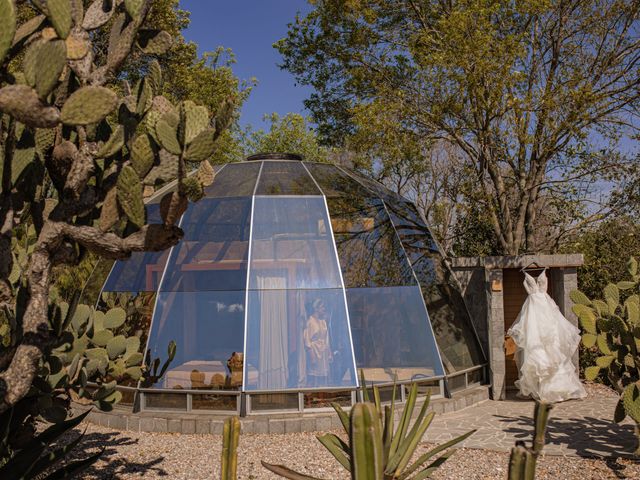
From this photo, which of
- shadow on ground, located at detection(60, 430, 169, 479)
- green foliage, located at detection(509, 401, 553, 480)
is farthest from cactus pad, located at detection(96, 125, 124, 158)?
shadow on ground, located at detection(60, 430, 169, 479)

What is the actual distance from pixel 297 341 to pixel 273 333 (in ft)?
1.29

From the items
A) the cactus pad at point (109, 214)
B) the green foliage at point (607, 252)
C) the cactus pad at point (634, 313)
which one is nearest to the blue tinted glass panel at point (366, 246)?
the cactus pad at point (634, 313)

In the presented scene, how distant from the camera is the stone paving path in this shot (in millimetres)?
7270

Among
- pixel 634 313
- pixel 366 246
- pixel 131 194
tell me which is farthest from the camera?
pixel 366 246

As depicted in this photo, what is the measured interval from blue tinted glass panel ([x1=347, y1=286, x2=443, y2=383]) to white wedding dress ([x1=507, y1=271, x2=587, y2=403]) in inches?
54.6

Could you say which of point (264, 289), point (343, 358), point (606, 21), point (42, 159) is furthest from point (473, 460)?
point (606, 21)

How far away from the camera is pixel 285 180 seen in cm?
1087

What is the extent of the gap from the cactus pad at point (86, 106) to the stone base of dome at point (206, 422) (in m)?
6.06

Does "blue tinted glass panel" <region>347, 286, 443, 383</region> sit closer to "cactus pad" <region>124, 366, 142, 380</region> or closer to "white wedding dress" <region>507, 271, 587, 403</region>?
"white wedding dress" <region>507, 271, 587, 403</region>

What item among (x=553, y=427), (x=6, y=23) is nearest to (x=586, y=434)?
(x=553, y=427)

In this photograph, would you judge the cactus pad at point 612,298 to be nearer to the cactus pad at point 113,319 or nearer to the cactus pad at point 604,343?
the cactus pad at point 604,343

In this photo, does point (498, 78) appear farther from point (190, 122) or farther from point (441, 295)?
point (190, 122)

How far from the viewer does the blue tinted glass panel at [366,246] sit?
9.74 meters

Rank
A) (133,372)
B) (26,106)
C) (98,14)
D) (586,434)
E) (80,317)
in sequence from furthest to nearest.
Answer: (586,434), (133,372), (80,317), (98,14), (26,106)
